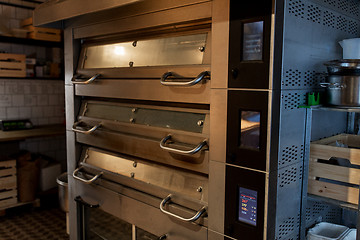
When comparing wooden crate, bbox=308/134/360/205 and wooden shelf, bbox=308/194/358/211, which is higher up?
wooden crate, bbox=308/134/360/205

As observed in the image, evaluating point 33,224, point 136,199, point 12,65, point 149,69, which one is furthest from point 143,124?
point 12,65

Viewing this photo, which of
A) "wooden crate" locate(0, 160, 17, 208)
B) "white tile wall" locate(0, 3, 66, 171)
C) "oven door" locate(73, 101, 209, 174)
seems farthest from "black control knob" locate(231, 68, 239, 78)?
"white tile wall" locate(0, 3, 66, 171)

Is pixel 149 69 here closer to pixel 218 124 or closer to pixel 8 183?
pixel 218 124

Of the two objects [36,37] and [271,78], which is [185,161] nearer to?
[271,78]

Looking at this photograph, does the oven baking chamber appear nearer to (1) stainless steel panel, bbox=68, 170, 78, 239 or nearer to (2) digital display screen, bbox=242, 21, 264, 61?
(1) stainless steel panel, bbox=68, 170, 78, 239

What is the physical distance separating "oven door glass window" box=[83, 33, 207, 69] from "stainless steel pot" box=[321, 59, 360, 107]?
23.9 inches

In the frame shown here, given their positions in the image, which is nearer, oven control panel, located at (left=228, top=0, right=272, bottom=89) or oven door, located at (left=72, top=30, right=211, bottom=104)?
oven control panel, located at (left=228, top=0, right=272, bottom=89)

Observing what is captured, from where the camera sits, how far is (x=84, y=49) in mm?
2447

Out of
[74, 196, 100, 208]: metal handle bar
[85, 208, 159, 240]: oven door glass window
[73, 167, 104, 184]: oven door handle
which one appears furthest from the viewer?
[74, 196, 100, 208]: metal handle bar

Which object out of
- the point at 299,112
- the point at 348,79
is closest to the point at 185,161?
the point at 299,112

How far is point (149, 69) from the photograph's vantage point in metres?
1.88

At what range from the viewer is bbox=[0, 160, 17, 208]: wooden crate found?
3748mm

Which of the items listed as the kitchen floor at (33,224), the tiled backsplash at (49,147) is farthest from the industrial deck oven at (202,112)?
the tiled backsplash at (49,147)

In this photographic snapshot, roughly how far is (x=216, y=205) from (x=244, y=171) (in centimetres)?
24
